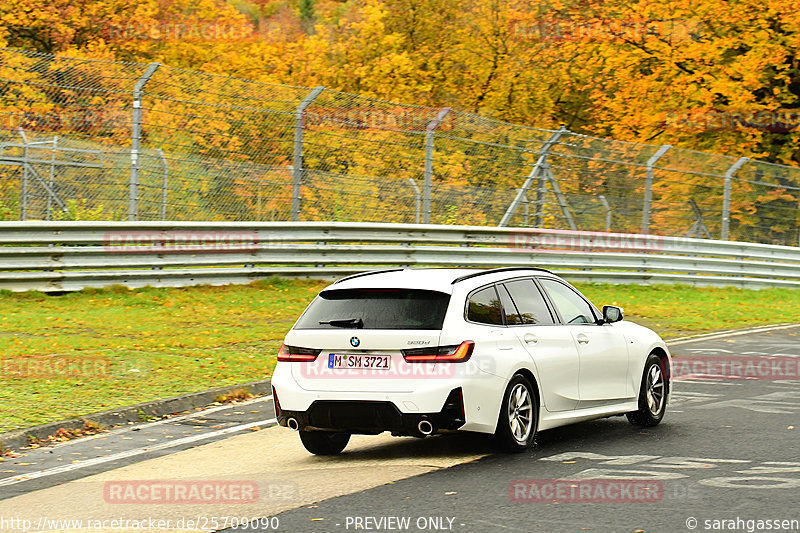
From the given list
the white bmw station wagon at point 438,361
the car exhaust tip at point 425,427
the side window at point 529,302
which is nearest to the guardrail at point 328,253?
the white bmw station wagon at point 438,361

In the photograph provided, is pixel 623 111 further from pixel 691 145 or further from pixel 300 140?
pixel 300 140

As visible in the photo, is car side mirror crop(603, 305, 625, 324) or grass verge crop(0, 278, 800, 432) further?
grass verge crop(0, 278, 800, 432)

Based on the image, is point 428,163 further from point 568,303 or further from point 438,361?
point 438,361

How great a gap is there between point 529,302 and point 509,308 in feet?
1.14

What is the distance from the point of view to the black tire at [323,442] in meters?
8.71

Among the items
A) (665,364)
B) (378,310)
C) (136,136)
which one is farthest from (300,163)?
(378,310)

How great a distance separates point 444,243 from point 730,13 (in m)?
17.9

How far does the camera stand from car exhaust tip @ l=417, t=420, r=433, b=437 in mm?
7992

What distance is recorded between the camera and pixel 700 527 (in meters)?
6.33

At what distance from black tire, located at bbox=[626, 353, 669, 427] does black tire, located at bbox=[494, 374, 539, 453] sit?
154cm

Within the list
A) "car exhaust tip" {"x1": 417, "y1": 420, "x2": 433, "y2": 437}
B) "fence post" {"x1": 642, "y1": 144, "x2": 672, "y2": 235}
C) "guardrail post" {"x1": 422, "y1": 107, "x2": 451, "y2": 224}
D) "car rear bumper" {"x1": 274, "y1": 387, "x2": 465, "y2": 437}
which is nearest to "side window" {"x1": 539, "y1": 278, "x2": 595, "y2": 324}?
"car rear bumper" {"x1": 274, "y1": 387, "x2": 465, "y2": 437}

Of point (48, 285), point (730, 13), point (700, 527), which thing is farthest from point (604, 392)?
point (730, 13)

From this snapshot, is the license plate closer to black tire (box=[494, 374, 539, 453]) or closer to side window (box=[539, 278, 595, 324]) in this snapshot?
black tire (box=[494, 374, 539, 453])

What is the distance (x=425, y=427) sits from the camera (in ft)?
26.2
